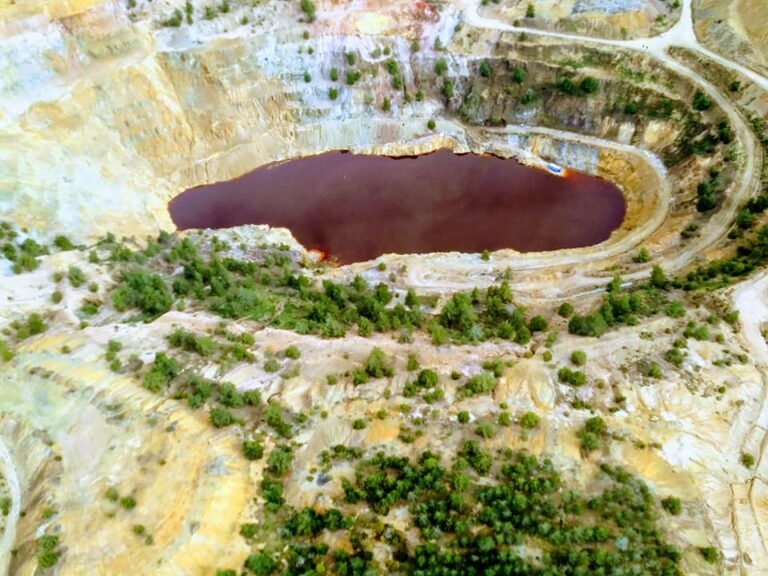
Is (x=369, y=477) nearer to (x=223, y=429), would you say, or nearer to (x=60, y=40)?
(x=223, y=429)

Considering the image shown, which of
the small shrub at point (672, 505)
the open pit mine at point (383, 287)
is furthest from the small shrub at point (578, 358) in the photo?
the small shrub at point (672, 505)

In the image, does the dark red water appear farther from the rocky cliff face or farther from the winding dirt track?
the winding dirt track

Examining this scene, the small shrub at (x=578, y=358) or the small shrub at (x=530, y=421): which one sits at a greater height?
the small shrub at (x=578, y=358)

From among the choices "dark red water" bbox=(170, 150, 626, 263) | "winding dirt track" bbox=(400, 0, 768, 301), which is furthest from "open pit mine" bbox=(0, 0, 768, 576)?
"dark red water" bbox=(170, 150, 626, 263)

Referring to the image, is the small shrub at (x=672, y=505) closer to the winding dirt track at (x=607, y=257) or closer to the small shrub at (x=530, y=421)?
the small shrub at (x=530, y=421)

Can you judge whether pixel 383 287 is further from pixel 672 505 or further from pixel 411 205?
pixel 672 505

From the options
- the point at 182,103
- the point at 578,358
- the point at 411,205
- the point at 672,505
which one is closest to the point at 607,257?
the point at 578,358
